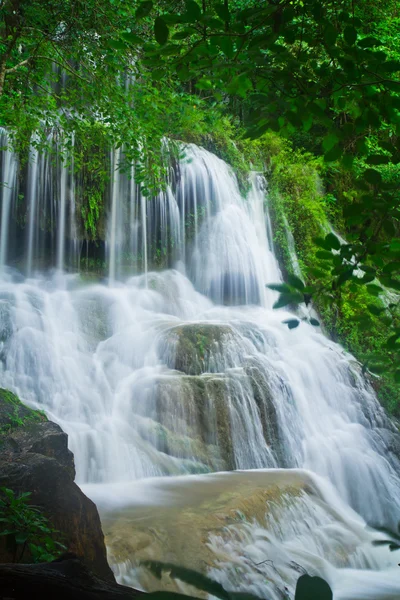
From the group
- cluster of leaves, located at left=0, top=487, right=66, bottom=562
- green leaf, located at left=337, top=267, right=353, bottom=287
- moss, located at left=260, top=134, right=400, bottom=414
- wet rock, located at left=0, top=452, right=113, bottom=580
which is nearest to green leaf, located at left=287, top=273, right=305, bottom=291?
green leaf, located at left=337, top=267, right=353, bottom=287

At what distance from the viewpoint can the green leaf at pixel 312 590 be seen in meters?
0.89

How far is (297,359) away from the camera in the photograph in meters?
10.0

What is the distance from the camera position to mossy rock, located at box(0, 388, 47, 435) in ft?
17.4

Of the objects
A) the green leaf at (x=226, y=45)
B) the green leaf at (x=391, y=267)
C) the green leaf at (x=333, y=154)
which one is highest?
the green leaf at (x=226, y=45)

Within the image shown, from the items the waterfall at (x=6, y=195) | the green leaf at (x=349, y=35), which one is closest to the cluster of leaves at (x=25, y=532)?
the green leaf at (x=349, y=35)

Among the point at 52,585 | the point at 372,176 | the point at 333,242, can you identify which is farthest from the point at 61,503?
the point at 372,176

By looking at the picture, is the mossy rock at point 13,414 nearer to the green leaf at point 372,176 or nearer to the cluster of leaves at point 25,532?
the cluster of leaves at point 25,532

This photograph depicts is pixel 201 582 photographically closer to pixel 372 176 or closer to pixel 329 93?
pixel 372 176

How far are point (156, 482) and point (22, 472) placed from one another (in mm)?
2739

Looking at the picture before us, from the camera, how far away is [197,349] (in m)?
8.65

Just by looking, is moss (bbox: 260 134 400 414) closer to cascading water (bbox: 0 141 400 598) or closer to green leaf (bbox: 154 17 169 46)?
cascading water (bbox: 0 141 400 598)

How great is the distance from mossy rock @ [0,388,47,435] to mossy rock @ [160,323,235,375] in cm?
302

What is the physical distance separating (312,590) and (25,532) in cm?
256

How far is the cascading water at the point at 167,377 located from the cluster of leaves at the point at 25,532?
1.89m
